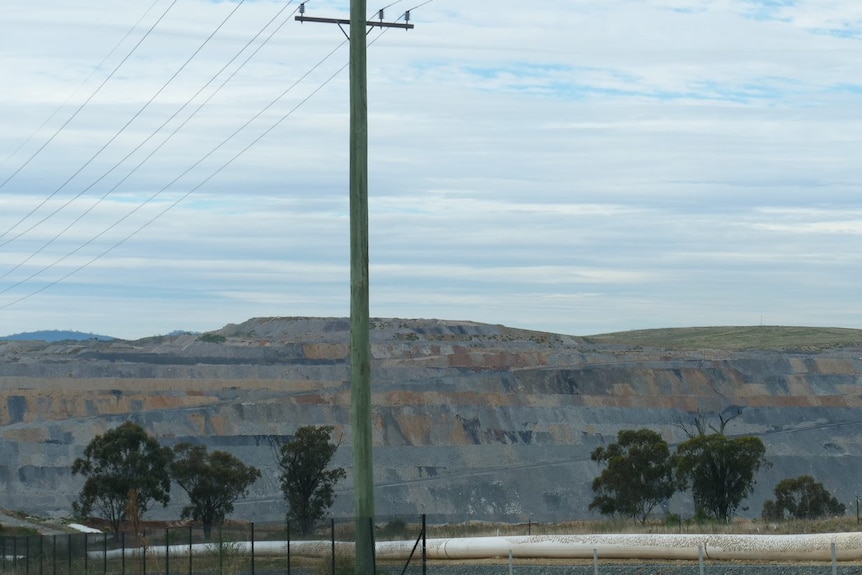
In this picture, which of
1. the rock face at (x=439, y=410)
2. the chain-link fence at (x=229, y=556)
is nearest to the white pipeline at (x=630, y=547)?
the chain-link fence at (x=229, y=556)

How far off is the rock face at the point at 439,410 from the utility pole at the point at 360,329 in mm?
63034

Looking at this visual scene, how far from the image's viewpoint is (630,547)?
32.9 meters

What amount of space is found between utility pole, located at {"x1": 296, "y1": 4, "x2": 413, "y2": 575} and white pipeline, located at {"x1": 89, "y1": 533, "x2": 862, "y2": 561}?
10.7ft

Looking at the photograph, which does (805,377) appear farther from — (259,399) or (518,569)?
(518,569)

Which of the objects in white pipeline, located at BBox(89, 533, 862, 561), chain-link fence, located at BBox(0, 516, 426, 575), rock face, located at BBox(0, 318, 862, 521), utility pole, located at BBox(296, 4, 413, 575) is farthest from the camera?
rock face, located at BBox(0, 318, 862, 521)

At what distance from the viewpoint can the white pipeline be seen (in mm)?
30969

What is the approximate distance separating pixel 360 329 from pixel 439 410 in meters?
93.8

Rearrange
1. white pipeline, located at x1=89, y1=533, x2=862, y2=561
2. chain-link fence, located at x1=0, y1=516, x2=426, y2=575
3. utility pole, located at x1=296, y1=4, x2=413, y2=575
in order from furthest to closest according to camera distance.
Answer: white pipeline, located at x1=89, y1=533, x2=862, y2=561 < chain-link fence, located at x1=0, y1=516, x2=426, y2=575 < utility pole, located at x1=296, y1=4, x2=413, y2=575

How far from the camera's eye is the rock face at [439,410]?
96.6 metres

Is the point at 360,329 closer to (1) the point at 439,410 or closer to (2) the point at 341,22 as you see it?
(2) the point at 341,22

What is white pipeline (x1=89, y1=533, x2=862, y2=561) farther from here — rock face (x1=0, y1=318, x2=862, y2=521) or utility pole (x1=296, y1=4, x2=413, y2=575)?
rock face (x1=0, y1=318, x2=862, y2=521)

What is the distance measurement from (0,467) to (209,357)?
5560cm

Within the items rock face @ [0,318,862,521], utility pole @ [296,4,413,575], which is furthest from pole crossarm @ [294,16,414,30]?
rock face @ [0,318,862,521]

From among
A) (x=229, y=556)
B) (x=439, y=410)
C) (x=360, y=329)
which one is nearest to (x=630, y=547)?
(x=229, y=556)
